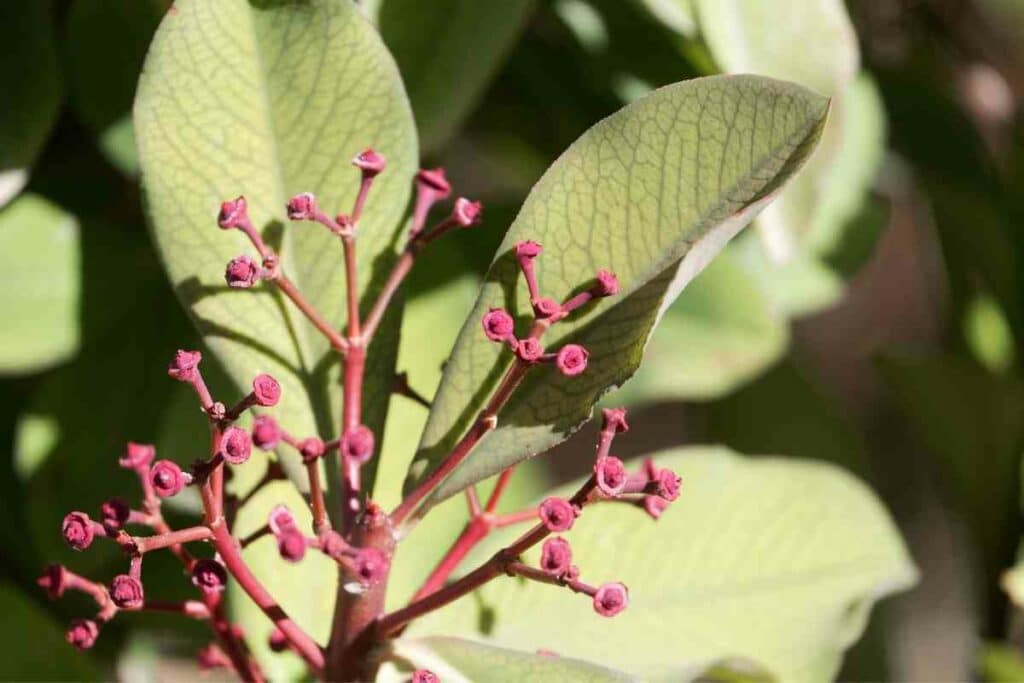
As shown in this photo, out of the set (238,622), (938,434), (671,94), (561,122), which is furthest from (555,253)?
(938,434)

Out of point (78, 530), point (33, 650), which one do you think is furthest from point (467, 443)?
point (33, 650)

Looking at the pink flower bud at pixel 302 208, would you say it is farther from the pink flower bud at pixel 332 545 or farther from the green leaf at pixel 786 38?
the green leaf at pixel 786 38

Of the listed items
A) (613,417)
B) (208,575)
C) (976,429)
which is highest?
(613,417)

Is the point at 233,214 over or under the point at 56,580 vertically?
over

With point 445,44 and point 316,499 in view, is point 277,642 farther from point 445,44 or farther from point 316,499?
point 445,44

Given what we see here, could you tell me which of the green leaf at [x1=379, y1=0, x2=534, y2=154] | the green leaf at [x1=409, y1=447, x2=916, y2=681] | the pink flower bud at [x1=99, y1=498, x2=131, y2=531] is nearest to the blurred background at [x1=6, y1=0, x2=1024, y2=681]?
the green leaf at [x1=379, y1=0, x2=534, y2=154]

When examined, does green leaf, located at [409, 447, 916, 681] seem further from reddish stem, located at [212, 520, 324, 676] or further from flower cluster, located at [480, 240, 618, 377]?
flower cluster, located at [480, 240, 618, 377]
